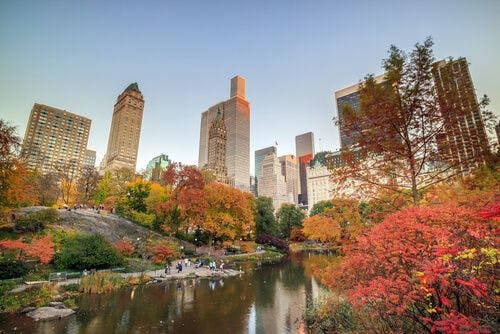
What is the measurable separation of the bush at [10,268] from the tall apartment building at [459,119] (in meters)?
28.1

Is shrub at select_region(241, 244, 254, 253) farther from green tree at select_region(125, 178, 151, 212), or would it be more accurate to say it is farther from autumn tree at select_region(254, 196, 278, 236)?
green tree at select_region(125, 178, 151, 212)

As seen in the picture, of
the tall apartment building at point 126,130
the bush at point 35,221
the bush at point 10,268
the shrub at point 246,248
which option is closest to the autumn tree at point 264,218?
the shrub at point 246,248

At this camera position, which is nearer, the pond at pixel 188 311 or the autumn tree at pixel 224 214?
the pond at pixel 188 311

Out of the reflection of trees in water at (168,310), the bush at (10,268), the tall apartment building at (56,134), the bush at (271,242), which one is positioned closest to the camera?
the reflection of trees in water at (168,310)

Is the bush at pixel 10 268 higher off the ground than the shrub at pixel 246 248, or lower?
lower

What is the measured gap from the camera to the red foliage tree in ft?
21.1

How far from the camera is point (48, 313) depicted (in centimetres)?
1420

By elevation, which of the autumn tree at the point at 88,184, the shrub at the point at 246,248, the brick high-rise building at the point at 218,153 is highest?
the brick high-rise building at the point at 218,153

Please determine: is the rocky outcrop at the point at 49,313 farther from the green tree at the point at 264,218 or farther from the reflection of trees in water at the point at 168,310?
the green tree at the point at 264,218

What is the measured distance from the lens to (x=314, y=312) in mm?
14227

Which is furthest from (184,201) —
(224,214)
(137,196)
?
(137,196)

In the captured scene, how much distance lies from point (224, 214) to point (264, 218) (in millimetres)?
20171

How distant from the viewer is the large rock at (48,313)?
45.3 feet

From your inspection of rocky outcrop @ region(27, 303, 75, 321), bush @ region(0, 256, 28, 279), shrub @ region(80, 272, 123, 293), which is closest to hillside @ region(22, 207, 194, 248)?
bush @ region(0, 256, 28, 279)
